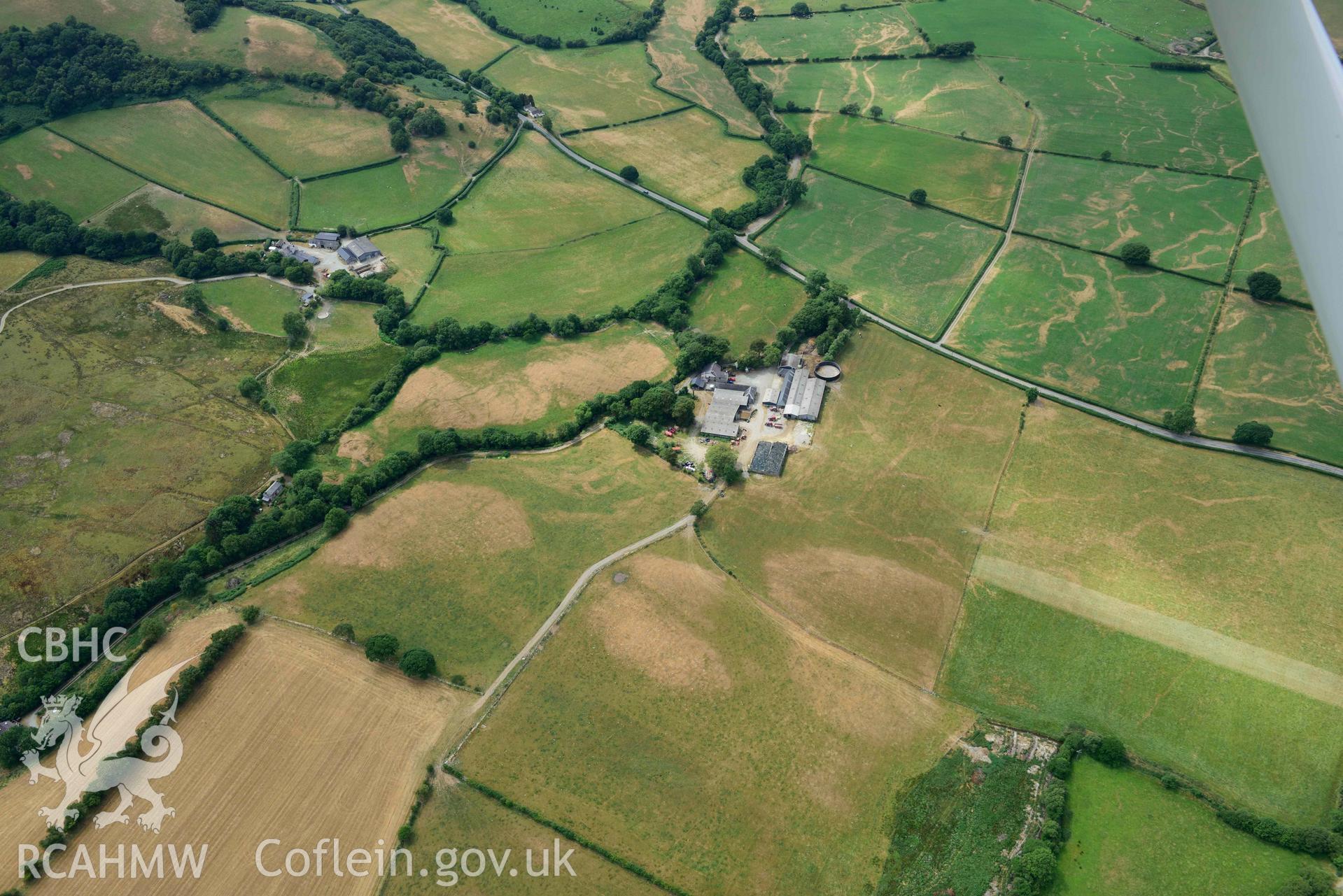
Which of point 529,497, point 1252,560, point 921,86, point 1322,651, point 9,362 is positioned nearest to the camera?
point 1322,651

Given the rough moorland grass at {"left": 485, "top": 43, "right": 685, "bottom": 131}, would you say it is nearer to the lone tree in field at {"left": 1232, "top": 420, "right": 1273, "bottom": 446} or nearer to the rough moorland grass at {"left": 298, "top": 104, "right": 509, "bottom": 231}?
the rough moorland grass at {"left": 298, "top": 104, "right": 509, "bottom": 231}

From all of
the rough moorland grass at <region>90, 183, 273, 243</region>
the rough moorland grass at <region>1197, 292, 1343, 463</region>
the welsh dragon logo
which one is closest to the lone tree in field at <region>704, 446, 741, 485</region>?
the rough moorland grass at <region>1197, 292, 1343, 463</region>

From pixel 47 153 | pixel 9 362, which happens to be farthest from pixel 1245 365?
pixel 47 153

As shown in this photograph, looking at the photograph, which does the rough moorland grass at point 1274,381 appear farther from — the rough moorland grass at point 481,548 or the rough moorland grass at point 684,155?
the rough moorland grass at point 684,155

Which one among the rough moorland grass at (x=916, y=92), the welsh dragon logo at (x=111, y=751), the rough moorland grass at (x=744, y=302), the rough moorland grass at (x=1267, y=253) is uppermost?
the rough moorland grass at (x=916, y=92)

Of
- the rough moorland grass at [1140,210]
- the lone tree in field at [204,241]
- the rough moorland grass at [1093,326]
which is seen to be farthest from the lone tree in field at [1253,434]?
the lone tree in field at [204,241]

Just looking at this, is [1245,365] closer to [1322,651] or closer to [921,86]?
[1322,651]

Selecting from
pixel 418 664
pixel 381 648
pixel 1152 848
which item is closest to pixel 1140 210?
pixel 1152 848
